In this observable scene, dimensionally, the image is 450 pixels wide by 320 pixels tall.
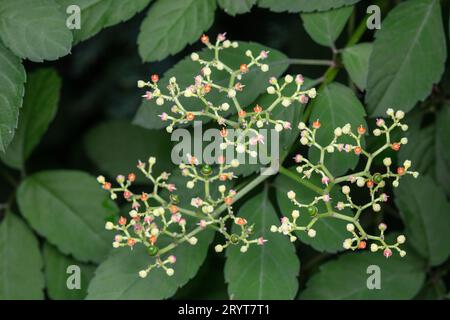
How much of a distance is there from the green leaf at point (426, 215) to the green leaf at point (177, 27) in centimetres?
62

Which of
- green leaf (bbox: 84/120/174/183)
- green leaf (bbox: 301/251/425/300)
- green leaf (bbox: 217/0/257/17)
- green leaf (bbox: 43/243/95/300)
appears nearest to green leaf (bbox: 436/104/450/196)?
green leaf (bbox: 301/251/425/300)

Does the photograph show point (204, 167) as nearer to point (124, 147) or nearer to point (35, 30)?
point (35, 30)

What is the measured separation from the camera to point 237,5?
1605mm

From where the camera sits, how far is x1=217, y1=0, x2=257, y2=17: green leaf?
1590mm

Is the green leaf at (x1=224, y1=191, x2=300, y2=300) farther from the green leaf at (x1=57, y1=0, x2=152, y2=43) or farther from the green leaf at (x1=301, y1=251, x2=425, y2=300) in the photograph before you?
the green leaf at (x1=57, y1=0, x2=152, y2=43)

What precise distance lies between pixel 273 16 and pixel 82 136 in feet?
2.46

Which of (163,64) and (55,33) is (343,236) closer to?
(55,33)

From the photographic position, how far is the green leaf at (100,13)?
1.60m

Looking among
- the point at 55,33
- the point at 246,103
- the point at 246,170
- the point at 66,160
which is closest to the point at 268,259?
the point at 246,170

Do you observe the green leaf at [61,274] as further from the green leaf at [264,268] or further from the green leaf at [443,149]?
the green leaf at [443,149]

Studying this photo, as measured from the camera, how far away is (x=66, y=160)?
2.45 m

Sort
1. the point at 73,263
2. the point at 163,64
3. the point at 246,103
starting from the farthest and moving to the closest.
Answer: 1. the point at 163,64
2. the point at 73,263
3. the point at 246,103

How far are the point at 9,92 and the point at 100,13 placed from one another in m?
0.31

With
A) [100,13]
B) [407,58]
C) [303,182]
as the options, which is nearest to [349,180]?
[303,182]
